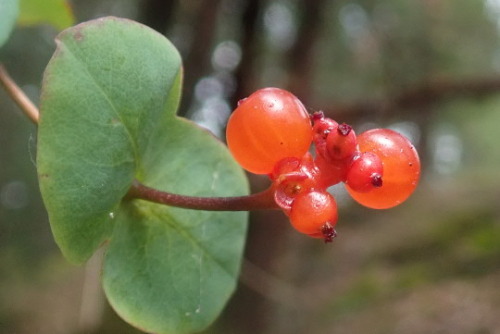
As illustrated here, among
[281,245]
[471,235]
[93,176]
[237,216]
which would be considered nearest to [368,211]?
[471,235]

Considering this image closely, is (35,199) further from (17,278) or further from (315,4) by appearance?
(315,4)

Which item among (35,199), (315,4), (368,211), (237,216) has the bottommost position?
(368,211)

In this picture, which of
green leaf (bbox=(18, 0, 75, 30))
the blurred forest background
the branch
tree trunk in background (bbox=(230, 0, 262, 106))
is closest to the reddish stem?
green leaf (bbox=(18, 0, 75, 30))

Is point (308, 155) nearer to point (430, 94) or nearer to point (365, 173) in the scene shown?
point (365, 173)

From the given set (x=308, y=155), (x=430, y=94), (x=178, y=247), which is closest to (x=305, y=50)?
(x=430, y=94)

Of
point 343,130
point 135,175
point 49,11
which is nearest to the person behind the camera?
point 343,130

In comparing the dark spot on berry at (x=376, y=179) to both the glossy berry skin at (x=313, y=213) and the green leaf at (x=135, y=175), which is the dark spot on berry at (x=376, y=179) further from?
the green leaf at (x=135, y=175)

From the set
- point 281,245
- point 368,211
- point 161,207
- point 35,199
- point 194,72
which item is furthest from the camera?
point 368,211
